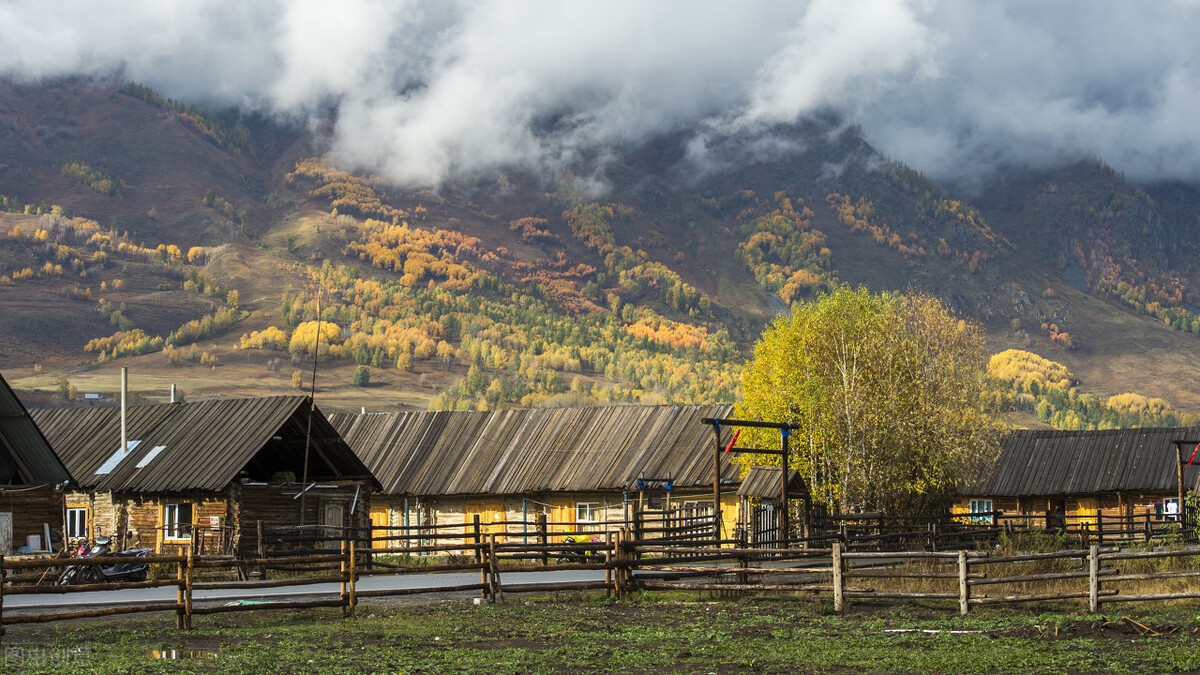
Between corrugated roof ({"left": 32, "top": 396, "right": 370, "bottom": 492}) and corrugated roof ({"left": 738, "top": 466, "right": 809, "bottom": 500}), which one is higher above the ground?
corrugated roof ({"left": 32, "top": 396, "right": 370, "bottom": 492})

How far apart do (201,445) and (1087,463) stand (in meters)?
37.1

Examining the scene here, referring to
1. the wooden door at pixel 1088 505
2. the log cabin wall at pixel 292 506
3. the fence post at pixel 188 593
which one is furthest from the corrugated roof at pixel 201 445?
the wooden door at pixel 1088 505

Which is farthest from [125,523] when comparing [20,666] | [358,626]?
[20,666]

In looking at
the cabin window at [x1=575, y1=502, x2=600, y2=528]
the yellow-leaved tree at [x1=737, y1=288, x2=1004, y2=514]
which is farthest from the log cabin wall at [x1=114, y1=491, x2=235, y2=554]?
the yellow-leaved tree at [x1=737, y1=288, x2=1004, y2=514]

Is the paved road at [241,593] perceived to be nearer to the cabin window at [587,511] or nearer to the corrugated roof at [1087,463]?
the cabin window at [587,511]

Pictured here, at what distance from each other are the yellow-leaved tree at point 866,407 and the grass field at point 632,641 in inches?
1081

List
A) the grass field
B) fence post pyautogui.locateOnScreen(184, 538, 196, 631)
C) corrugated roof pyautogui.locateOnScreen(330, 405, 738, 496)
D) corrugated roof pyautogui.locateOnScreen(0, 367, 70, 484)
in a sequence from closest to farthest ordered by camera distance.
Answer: the grass field
fence post pyautogui.locateOnScreen(184, 538, 196, 631)
corrugated roof pyautogui.locateOnScreen(0, 367, 70, 484)
corrugated roof pyautogui.locateOnScreen(330, 405, 738, 496)

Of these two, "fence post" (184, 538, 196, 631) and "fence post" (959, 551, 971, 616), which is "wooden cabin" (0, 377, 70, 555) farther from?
"fence post" (959, 551, 971, 616)

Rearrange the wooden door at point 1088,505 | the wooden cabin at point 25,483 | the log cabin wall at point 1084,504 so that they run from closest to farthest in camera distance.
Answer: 1. the wooden cabin at point 25,483
2. the log cabin wall at point 1084,504
3. the wooden door at point 1088,505

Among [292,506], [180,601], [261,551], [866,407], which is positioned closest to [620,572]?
[180,601]

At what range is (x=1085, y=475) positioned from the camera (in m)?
56.5

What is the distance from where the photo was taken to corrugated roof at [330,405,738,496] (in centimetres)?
4934

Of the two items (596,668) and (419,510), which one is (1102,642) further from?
(419,510)

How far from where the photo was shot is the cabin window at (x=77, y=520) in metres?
41.7
